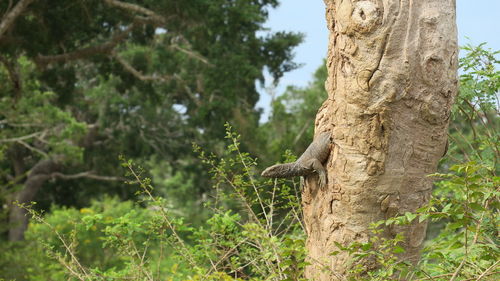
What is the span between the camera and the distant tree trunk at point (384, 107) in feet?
11.4

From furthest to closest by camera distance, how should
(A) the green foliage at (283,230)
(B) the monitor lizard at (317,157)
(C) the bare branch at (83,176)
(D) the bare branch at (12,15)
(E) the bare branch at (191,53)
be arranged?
(C) the bare branch at (83,176) → (E) the bare branch at (191,53) → (D) the bare branch at (12,15) → (B) the monitor lizard at (317,157) → (A) the green foliage at (283,230)

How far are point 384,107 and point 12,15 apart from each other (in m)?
7.94

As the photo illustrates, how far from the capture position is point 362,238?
3682 mm

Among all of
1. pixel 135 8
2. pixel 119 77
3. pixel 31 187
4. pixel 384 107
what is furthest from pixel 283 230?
pixel 31 187

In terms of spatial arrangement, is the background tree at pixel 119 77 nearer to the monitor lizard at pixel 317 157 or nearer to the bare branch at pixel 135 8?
the bare branch at pixel 135 8

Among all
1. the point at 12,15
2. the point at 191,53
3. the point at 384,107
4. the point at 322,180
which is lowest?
the point at 191,53

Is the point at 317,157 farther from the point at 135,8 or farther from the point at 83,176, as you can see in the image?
the point at 83,176

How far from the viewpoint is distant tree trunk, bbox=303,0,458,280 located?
11.4ft

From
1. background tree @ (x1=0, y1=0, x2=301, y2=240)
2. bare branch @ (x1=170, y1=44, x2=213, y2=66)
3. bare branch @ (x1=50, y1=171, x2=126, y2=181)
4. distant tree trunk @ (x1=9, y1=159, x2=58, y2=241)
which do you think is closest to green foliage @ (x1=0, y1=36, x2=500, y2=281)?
background tree @ (x1=0, y1=0, x2=301, y2=240)

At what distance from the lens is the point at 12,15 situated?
33.5 feet

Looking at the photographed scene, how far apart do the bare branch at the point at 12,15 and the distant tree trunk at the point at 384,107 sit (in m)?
7.41

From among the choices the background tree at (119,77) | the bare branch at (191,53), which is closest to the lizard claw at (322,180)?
the background tree at (119,77)

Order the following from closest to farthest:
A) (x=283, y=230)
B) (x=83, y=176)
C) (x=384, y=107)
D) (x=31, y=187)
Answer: (x=384, y=107) < (x=283, y=230) < (x=31, y=187) < (x=83, y=176)

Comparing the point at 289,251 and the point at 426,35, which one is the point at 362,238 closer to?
the point at 289,251
